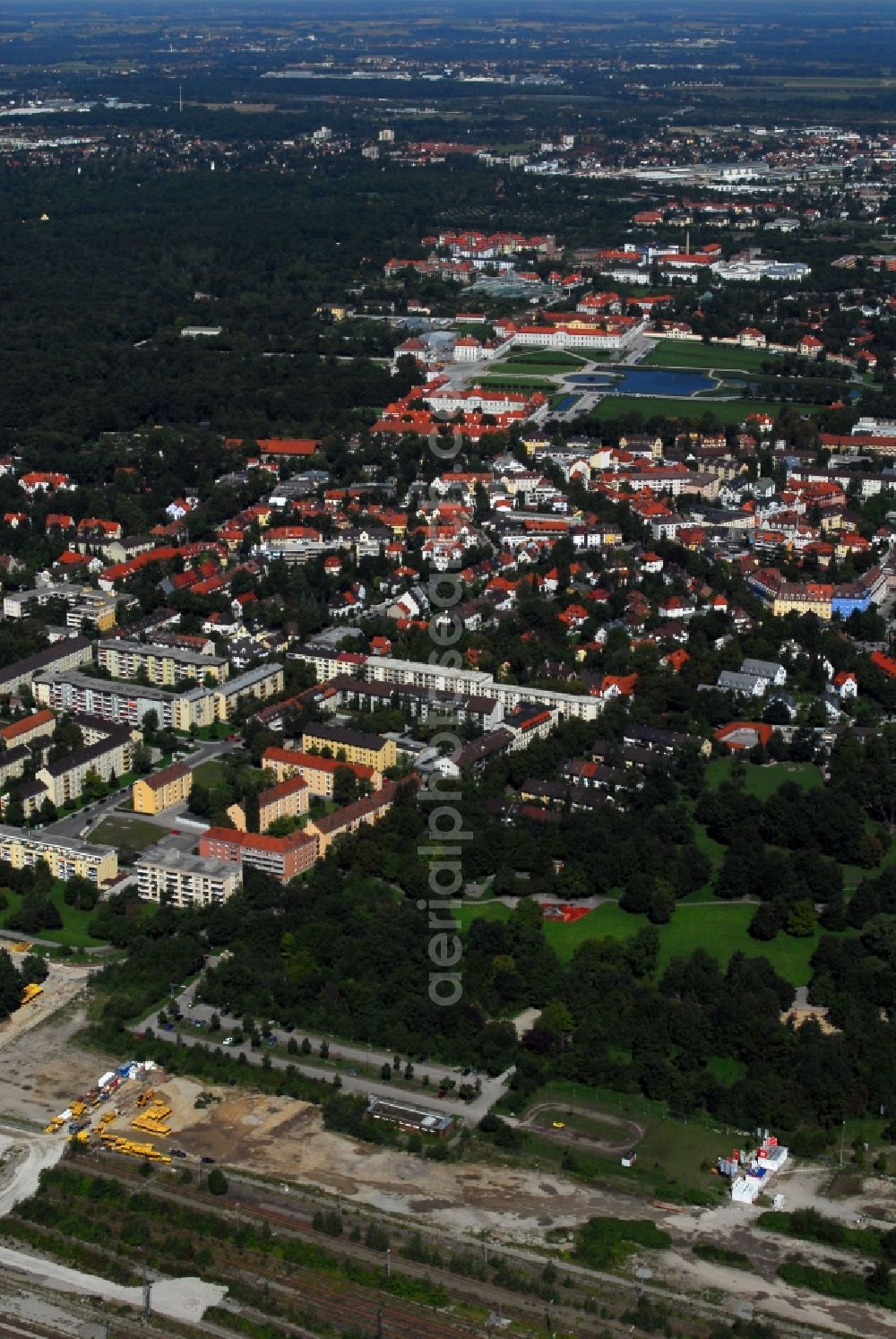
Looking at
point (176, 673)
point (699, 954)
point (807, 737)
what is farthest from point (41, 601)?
point (699, 954)

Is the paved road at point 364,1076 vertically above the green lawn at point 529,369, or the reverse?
the green lawn at point 529,369

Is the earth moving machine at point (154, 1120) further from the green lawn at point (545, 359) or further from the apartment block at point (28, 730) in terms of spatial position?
the green lawn at point (545, 359)

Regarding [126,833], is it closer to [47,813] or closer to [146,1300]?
[47,813]

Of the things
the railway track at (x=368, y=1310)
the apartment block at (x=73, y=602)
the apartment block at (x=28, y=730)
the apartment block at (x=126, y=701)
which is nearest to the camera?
the railway track at (x=368, y=1310)

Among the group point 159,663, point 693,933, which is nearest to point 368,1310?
point 693,933

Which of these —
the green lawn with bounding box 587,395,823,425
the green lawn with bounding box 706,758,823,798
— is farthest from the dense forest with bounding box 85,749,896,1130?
the green lawn with bounding box 587,395,823,425

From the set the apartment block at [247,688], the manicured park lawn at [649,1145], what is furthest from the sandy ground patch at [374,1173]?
the apartment block at [247,688]

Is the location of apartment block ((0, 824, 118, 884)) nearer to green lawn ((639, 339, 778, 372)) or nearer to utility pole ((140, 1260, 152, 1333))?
utility pole ((140, 1260, 152, 1333))
